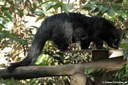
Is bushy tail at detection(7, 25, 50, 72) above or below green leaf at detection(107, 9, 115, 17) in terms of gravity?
below

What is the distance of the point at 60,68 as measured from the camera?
91.0 inches

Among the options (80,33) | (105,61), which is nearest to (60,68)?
(105,61)

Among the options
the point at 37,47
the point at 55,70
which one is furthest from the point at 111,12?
the point at 37,47

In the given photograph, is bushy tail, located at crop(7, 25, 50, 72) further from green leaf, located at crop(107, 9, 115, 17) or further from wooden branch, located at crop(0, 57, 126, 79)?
green leaf, located at crop(107, 9, 115, 17)

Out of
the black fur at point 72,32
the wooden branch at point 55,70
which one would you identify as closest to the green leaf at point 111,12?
the wooden branch at point 55,70

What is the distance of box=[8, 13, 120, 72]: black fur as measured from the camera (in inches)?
109

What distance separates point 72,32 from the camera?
2992 millimetres

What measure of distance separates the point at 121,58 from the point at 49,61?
107 centimetres

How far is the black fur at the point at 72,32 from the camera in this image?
9.08 ft

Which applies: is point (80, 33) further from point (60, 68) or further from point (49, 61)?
point (60, 68)

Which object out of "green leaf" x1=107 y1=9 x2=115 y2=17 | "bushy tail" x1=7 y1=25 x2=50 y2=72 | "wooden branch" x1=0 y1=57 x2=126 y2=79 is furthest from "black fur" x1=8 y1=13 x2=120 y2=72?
"green leaf" x1=107 y1=9 x2=115 y2=17

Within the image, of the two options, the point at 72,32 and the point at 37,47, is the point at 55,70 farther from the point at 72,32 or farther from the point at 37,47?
the point at 72,32

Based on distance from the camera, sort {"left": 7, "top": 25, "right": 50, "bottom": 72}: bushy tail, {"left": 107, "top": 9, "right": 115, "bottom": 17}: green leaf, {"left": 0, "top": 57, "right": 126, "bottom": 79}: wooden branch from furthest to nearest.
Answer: {"left": 7, "top": 25, "right": 50, "bottom": 72}: bushy tail < {"left": 0, "top": 57, "right": 126, "bottom": 79}: wooden branch < {"left": 107, "top": 9, "right": 115, "bottom": 17}: green leaf

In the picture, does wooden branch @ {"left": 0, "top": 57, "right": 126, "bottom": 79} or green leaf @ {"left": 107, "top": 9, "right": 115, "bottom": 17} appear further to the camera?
wooden branch @ {"left": 0, "top": 57, "right": 126, "bottom": 79}
